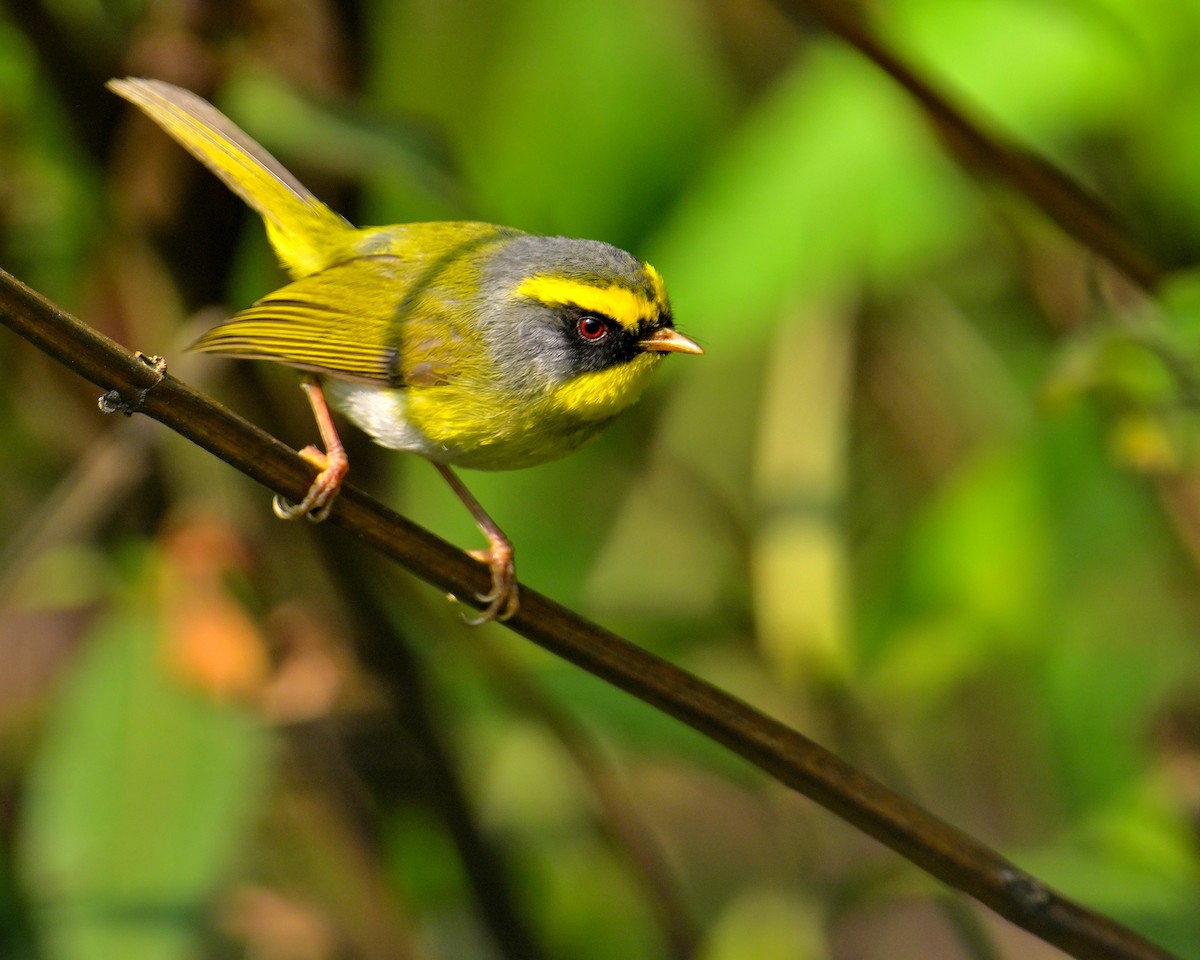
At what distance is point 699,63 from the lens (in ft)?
12.5

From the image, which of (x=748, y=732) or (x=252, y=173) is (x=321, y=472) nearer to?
(x=748, y=732)

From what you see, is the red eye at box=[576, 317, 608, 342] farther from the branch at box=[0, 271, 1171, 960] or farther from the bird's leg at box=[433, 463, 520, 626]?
the branch at box=[0, 271, 1171, 960]

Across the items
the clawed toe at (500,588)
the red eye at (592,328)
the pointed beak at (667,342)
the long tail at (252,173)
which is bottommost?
the clawed toe at (500,588)

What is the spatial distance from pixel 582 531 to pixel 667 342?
1.31 metres

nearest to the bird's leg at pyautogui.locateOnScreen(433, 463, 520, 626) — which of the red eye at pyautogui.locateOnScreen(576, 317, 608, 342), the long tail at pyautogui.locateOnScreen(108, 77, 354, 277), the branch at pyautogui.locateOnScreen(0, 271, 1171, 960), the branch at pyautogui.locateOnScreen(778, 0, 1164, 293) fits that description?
the branch at pyautogui.locateOnScreen(0, 271, 1171, 960)

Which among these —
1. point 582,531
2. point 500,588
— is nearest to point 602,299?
point 500,588

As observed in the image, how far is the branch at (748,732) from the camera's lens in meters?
1.84

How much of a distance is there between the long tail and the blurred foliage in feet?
0.29

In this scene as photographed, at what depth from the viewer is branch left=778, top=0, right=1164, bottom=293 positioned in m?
2.43

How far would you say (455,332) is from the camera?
9.02ft

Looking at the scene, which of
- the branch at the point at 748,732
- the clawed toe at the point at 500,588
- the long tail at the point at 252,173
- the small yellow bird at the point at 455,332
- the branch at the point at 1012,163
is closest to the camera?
the branch at the point at 748,732

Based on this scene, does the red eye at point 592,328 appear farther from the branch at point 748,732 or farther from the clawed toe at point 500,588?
the branch at point 748,732

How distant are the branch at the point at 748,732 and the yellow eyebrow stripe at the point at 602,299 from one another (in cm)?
80

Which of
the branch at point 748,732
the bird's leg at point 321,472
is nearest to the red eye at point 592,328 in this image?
the bird's leg at point 321,472
